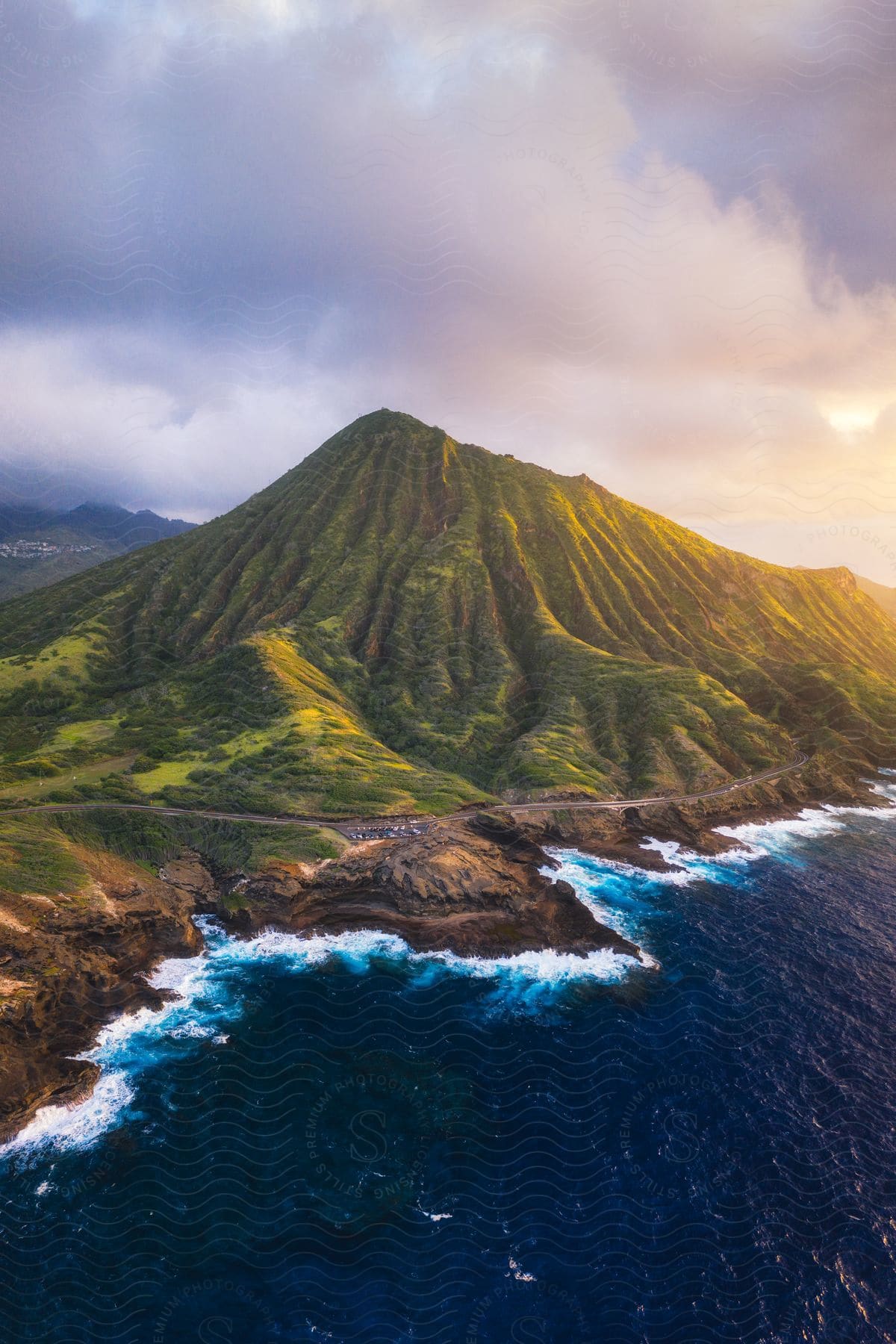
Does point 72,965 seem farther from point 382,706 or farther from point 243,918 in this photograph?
point 382,706

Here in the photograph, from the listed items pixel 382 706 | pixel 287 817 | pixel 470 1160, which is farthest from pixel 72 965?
pixel 382 706

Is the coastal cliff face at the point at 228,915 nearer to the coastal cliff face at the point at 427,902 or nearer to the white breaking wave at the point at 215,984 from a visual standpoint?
the coastal cliff face at the point at 427,902

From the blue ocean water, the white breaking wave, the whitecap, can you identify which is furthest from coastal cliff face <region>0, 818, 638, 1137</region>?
the blue ocean water

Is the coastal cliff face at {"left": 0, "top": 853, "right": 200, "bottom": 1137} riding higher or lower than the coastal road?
lower

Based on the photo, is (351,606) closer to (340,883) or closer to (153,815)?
(153,815)

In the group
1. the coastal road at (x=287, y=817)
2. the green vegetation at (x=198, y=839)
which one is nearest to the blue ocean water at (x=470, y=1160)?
the green vegetation at (x=198, y=839)

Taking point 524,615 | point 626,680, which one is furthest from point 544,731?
point 524,615

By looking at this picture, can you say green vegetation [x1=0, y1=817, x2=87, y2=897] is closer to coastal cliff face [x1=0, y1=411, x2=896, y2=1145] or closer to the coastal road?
coastal cliff face [x1=0, y1=411, x2=896, y2=1145]
